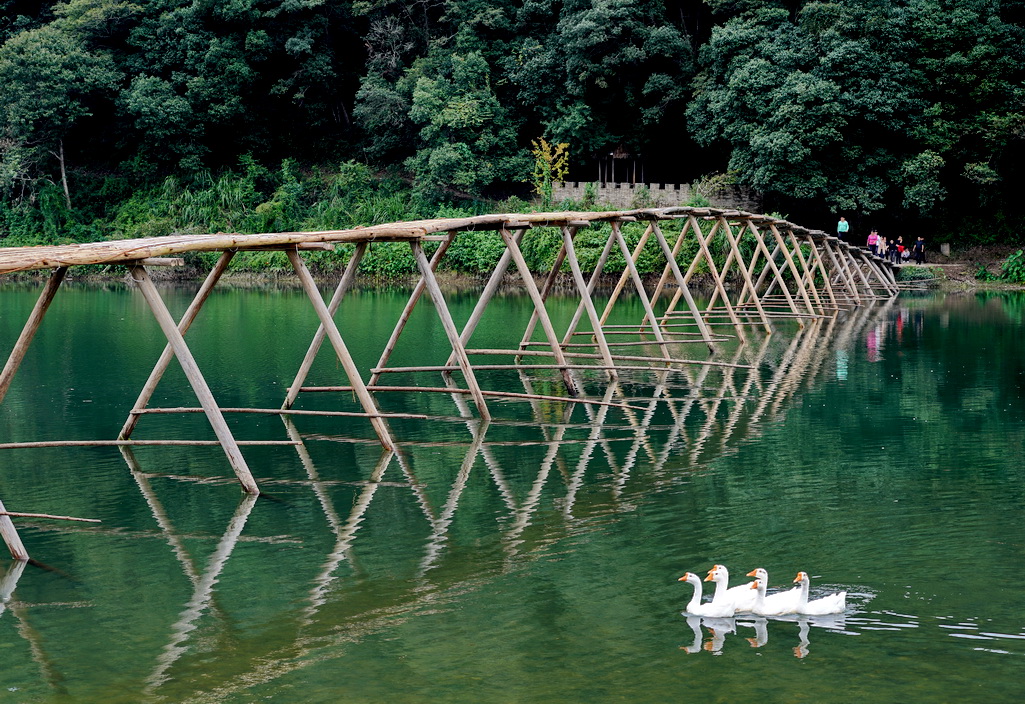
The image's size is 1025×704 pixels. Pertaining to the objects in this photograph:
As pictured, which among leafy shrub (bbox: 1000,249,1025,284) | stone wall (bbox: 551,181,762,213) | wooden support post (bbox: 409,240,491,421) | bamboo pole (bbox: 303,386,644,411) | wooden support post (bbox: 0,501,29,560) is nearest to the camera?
wooden support post (bbox: 0,501,29,560)

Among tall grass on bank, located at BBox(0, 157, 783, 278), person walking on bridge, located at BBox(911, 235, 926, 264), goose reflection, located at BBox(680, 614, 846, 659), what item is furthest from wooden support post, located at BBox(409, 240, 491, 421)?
person walking on bridge, located at BBox(911, 235, 926, 264)

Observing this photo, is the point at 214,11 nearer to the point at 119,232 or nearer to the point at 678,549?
the point at 119,232

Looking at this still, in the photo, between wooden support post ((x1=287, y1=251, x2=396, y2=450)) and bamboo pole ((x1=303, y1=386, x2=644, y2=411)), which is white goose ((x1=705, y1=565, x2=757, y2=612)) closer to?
wooden support post ((x1=287, y1=251, x2=396, y2=450))

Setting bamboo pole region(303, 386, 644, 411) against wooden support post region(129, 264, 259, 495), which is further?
bamboo pole region(303, 386, 644, 411)

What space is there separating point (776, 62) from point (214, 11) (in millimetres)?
29765

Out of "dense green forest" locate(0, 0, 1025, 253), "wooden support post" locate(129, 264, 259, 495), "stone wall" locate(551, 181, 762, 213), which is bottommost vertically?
"wooden support post" locate(129, 264, 259, 495)

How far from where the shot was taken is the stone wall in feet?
170

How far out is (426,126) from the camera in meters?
55.7

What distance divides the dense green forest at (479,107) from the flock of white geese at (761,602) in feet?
133

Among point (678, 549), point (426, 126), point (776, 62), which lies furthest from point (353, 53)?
point (678, 549)

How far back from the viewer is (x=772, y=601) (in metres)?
8.89

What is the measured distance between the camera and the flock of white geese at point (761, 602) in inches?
347

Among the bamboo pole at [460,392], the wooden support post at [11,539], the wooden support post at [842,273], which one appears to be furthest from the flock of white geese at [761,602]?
the wooden support post at [842,273]

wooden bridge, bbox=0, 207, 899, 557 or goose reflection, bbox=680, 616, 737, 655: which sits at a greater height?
wooden bridge, bbox=0, 207, 899, 557
